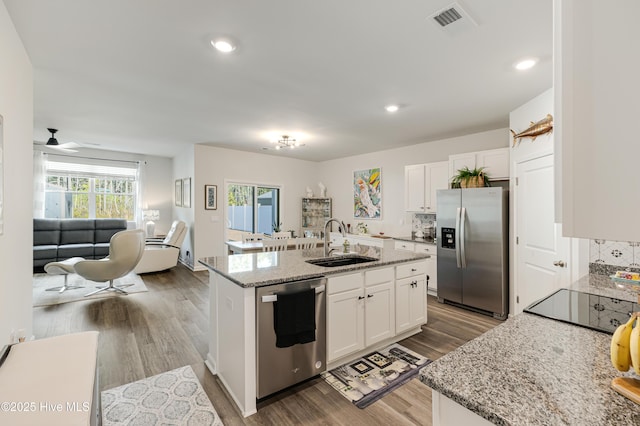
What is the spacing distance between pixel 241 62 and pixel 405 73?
1490mm

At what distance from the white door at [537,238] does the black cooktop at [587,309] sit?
4.25 feet

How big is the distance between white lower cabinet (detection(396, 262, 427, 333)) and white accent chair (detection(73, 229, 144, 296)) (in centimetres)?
402

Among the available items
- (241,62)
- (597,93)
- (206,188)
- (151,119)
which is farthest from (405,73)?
(206,188)

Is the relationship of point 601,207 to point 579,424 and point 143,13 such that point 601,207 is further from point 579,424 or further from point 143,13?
point 143,13

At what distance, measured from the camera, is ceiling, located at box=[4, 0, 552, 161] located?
1869 mm

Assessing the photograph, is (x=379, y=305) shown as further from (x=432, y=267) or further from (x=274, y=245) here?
(x=432, y=267)

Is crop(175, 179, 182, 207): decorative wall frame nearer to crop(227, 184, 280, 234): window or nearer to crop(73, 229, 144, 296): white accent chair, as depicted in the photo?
crop(227, 184, 280, 234): window

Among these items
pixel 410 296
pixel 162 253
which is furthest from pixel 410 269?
pixel 162 253

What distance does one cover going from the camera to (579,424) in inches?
27.6

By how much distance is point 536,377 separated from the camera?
90 cm

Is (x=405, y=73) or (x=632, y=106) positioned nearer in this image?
(x=632, y=106)

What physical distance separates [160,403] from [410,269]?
7.96ft

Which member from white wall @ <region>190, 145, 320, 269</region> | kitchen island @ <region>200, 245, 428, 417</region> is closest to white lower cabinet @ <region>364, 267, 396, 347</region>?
kitchen island @ <region>200, 245, 428, 417</region>

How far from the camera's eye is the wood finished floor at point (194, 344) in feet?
6.38
